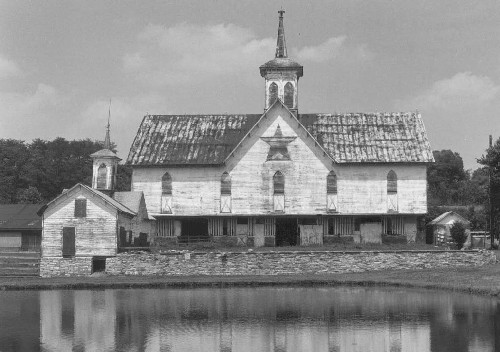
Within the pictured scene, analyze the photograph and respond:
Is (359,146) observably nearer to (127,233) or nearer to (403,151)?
(403,151)

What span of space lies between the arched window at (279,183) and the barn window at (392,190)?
26.7 feet

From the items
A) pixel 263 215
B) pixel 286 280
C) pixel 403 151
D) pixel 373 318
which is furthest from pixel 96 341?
pixel 403 151

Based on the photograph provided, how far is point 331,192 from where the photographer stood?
195 ft

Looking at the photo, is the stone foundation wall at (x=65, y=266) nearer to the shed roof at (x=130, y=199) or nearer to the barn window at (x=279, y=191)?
the shed roof at (x=130, y=199)

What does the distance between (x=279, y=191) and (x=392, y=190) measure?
344 inches

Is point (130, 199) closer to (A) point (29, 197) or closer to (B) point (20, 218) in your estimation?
(B) point (20, 218)

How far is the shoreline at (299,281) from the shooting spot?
134 ft

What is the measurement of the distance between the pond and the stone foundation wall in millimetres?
Result: 10910

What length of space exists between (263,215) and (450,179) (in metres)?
82.5

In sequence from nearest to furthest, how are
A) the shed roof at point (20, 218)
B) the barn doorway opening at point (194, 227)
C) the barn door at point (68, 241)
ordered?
the barn door at point (68, 241) < the shed roof at point (20, 218) < the barn doorway opening at point (194, 227)

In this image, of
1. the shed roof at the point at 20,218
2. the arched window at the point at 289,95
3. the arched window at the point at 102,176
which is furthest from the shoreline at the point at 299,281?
the arched window at the point at 289,95

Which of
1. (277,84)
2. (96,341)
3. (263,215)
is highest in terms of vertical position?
(277,84)

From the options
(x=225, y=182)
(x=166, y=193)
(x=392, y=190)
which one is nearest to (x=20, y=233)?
(x=166, y=193)

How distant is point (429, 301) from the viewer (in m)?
33.2
